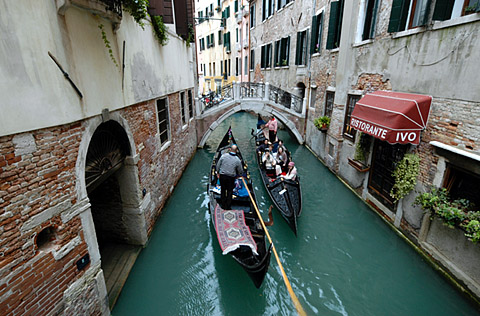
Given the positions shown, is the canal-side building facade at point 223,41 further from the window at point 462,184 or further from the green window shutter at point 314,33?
the window at point 462,184

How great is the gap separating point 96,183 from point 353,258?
4366mm

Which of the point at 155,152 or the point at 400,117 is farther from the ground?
the point at 400,117

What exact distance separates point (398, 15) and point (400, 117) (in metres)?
1.98

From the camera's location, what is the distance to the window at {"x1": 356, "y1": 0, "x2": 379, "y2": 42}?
561 centimetres

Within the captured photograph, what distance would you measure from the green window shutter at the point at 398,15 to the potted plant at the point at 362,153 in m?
2.22

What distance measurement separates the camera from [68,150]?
264 cm

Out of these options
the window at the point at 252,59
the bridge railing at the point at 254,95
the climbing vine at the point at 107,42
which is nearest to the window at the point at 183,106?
the bridge railing at the point at 254,95

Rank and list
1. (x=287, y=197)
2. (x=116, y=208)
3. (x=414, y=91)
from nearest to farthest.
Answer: (x=116, y=208), (x=414, y=91), (x=287, y=197)

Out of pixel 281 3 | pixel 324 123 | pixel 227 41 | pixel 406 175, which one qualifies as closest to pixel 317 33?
pixel 324 123

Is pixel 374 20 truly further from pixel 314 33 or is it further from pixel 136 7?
pixel 136 7

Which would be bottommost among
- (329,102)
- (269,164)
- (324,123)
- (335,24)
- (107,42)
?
(269,164)

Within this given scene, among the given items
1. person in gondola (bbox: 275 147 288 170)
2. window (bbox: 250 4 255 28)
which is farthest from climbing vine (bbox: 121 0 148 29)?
window (bbox: 250 4 255 28)

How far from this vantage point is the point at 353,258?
463 centimetres

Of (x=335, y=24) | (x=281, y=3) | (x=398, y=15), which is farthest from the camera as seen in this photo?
(x=281, y=3)
